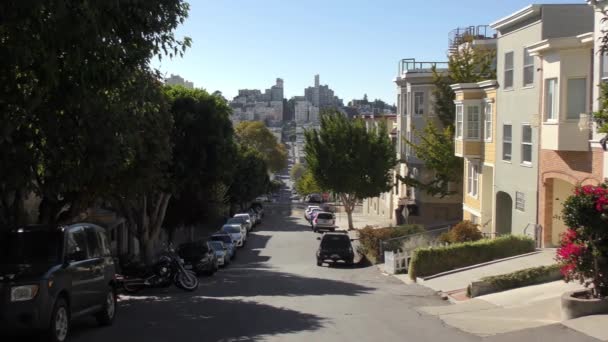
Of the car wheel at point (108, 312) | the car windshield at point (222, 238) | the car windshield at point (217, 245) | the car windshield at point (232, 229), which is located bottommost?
the car windshield at point (232, 229)

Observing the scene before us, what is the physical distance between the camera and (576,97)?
23016mm

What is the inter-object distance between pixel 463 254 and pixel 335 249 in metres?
10.2

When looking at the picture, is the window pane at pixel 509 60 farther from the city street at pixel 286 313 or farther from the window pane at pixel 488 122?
the city street at pixel 286 313

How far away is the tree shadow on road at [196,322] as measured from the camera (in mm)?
12703

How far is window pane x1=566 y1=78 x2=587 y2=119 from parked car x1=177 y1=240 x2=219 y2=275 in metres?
14.5

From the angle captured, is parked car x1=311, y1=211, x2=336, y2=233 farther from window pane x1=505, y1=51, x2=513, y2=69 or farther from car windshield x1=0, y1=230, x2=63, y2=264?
car windshield x1=0, y1=230, x2=63, y2=264

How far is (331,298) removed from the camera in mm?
20016

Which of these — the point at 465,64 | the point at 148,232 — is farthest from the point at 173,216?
the point at 465,64

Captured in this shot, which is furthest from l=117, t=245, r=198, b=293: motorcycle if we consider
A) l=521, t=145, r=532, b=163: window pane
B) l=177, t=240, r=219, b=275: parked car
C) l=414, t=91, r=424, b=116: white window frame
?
l=414, t=91, r=424, b=116: white window frame

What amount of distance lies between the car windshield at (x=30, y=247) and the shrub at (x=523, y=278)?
37.4 feet

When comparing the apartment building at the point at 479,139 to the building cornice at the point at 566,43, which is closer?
the building cornice at the point at 566,43

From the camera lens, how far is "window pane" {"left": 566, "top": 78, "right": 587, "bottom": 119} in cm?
2281

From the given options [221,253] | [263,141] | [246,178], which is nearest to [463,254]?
[221,253]

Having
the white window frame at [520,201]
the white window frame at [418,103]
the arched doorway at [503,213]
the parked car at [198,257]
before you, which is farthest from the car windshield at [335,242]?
the white window frame at [418,103]
